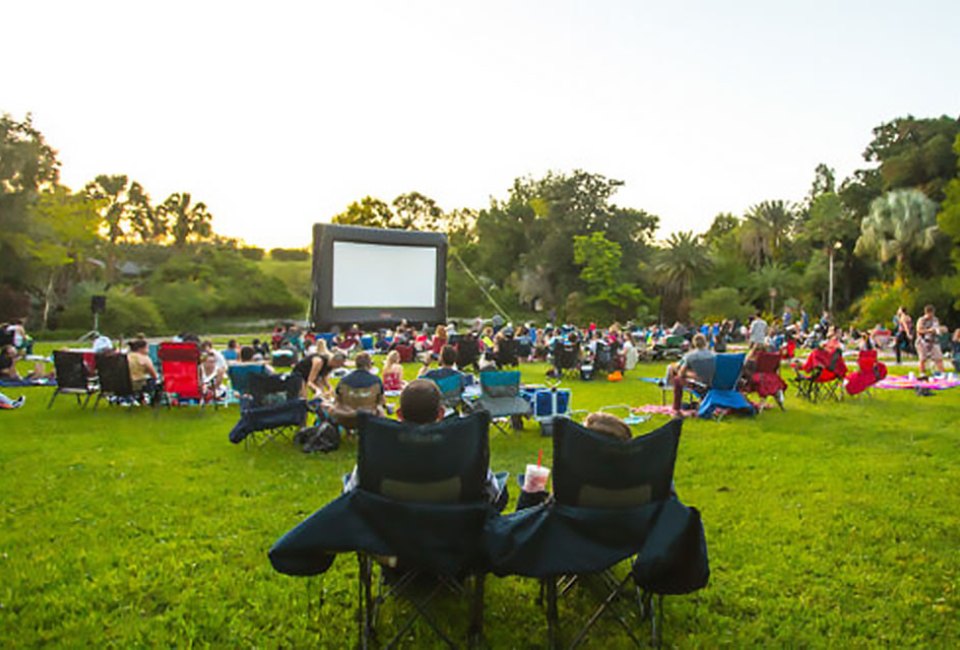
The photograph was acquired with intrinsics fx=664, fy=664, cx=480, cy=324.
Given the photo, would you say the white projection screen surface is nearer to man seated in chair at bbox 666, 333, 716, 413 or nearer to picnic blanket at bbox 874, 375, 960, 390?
picnic blanket at bbox 874, 375, 960, 390

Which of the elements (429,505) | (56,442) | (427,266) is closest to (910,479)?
(429,505)

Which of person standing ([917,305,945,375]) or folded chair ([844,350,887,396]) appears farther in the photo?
person standing ([917,305,945,375])

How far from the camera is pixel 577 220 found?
142 feet

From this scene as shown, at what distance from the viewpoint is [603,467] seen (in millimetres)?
2668

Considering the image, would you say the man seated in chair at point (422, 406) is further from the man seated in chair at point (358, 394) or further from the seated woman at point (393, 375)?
the seated woman at point (393, 375)

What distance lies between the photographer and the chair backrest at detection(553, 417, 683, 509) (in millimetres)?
2666

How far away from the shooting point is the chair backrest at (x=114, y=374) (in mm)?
8484

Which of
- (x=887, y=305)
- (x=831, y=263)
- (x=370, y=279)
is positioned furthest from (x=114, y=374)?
(x=831, y=263)

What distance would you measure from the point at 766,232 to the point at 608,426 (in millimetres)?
50598

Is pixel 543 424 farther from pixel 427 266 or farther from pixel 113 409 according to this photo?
pixel 427 266

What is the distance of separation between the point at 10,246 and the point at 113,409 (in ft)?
82.6

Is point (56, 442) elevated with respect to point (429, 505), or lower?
lower

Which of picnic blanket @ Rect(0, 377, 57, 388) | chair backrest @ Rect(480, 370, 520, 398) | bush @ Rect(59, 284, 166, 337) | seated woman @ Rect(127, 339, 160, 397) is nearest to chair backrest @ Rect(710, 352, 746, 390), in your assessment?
chair backrest @ Rect(480, 370, 520, 398)

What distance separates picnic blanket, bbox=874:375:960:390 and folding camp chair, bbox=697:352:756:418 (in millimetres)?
4703
